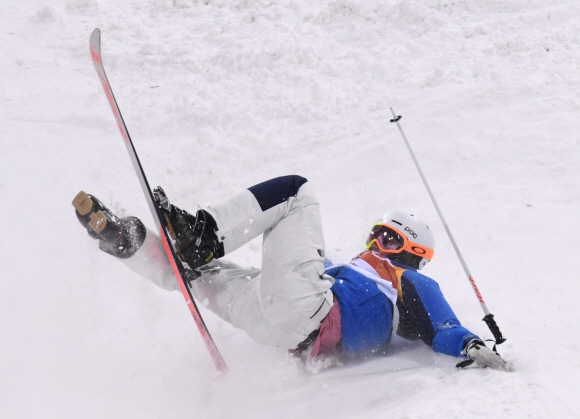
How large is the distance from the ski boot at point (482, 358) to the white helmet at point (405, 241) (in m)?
1.05

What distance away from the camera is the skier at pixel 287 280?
3518 mm

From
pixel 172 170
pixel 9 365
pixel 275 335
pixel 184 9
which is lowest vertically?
pixel 275 335

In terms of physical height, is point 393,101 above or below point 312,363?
above

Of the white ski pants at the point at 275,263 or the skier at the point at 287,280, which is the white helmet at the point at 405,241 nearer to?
the skier at the point at 287,280

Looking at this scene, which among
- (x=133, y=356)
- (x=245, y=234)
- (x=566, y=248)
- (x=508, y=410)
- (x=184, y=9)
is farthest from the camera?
(x=184, y=9)

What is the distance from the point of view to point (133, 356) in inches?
157

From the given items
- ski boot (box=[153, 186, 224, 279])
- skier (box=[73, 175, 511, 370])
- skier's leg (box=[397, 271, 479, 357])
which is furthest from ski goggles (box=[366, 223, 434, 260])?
ski boot (box=[153, 186, 224, 279])

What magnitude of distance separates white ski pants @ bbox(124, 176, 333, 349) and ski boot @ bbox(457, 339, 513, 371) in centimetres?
87

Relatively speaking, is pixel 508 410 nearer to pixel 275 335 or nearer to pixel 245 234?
pixel 275 335

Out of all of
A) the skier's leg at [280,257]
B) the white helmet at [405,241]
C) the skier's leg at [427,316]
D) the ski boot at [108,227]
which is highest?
the ski boot at [108,227]

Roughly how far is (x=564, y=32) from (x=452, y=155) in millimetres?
3120

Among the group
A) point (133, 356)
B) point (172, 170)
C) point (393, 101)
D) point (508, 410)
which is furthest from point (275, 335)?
point (393, 101)

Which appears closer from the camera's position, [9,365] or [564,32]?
[9,365]

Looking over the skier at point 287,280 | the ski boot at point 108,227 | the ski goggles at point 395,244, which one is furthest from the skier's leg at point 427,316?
the ski boot at point 108,227
